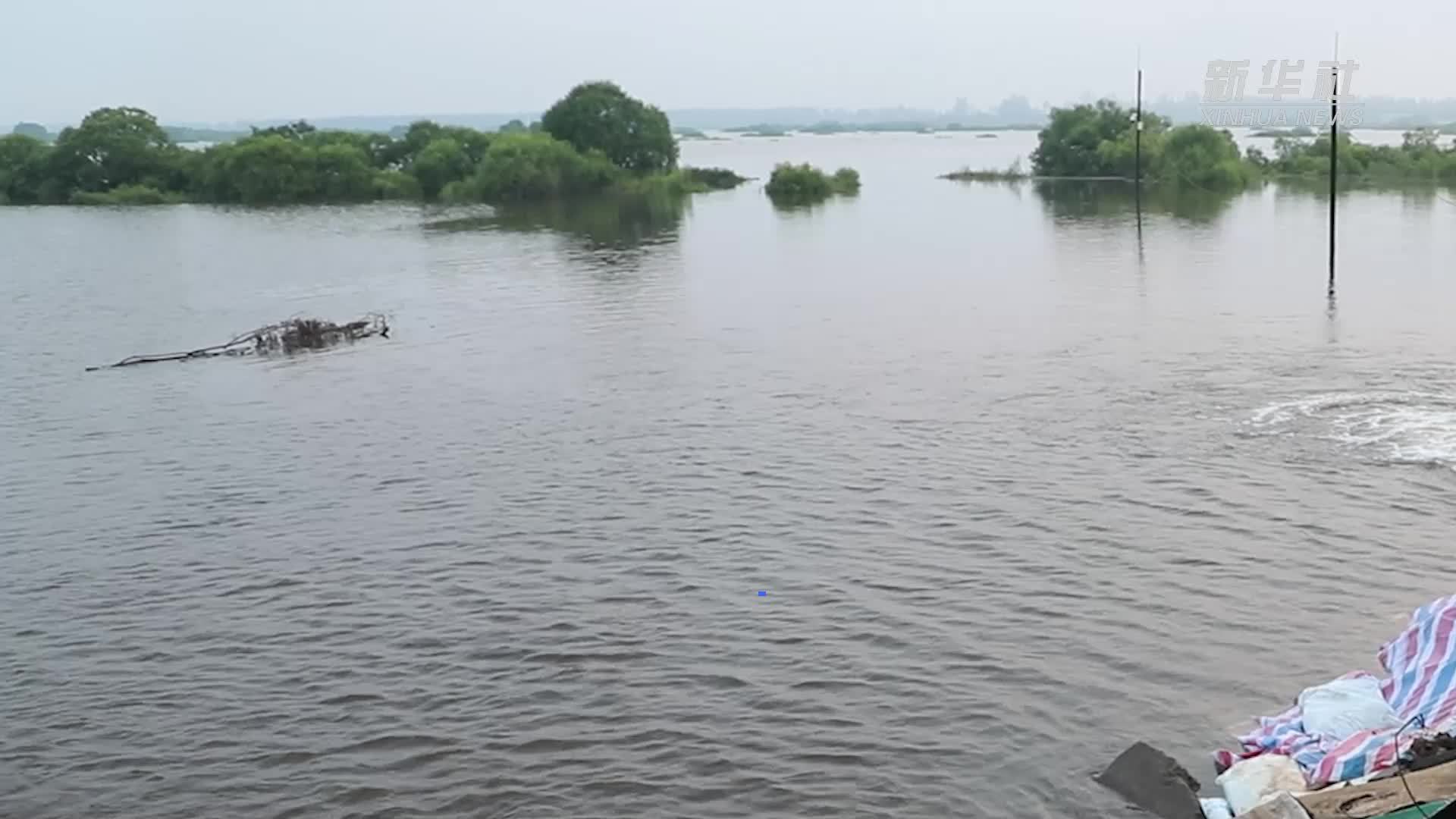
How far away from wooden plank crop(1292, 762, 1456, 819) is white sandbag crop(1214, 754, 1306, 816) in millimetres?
531

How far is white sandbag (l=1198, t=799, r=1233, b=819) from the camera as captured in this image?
8031 mm

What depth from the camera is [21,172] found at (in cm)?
10069

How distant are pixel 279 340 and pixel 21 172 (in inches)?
3350

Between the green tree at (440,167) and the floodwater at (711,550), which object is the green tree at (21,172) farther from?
the floodwater at (711,550)

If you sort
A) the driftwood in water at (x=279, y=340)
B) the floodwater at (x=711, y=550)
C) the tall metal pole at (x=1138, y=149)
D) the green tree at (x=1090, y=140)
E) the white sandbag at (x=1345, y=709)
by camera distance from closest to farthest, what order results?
the white sandbag at (x=1345, y=709) → the floodwater at (x=711, y=550) → the driftwood in water at (x=279, y=340) → the tall metal pole at (x=1138, y=149) → the green tree at (x=1090, y=140)

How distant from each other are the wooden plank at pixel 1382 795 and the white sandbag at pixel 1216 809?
0.83 metres

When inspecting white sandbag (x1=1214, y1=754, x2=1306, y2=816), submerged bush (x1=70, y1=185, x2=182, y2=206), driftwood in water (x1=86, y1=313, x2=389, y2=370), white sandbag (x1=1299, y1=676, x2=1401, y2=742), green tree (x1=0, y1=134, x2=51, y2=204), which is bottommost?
white sandbag (x1=1214, y1=754, x2=1306, y2=816)

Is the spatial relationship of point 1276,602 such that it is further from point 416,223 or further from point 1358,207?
point 416,223

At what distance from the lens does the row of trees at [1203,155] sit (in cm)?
7756

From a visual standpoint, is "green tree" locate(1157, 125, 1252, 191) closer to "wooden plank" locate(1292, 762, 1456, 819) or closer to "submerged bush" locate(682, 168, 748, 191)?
"submerged bush" locate(682, 168, 748, 191)

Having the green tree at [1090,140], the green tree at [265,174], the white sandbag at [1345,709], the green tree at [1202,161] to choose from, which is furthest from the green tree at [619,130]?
the white sandbag at [1345,709]

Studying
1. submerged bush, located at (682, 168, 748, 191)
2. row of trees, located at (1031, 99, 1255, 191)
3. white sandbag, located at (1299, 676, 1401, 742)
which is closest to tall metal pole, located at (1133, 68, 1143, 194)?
row of trees, located at (1031, 99, 1255, 191)

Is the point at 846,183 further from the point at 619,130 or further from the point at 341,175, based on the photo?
the point at 341,175

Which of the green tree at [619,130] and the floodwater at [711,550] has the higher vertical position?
the green tree at [619,130]
